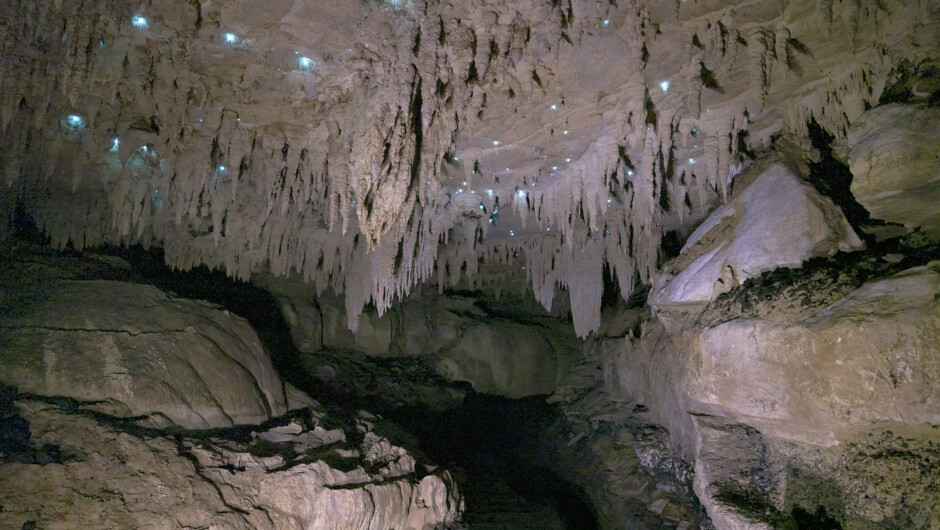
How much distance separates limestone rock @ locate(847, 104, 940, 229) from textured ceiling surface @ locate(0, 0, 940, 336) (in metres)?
0.73

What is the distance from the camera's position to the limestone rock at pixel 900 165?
17.9 ft

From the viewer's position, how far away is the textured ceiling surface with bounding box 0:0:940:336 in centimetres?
504

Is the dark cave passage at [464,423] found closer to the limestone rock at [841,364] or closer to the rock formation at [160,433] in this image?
the rock formation at [160,433]

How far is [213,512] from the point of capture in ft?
14.2

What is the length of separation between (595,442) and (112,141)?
41.8ft

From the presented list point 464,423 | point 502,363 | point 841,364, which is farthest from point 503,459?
point 841,364

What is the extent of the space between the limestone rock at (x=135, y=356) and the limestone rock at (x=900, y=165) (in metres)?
9.42

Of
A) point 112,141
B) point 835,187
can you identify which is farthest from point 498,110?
point 112,141

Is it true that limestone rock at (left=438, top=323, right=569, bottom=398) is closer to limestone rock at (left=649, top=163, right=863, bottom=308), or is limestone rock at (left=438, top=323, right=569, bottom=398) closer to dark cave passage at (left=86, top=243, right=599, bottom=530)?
dark cave passage at (left=86, top=243, right=599, bottom=530)

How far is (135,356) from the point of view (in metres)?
5.66

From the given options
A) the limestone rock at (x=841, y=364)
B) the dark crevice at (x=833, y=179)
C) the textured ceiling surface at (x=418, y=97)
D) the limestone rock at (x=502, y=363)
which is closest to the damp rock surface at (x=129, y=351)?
the textured ceiling surface at (x=418, y=97)

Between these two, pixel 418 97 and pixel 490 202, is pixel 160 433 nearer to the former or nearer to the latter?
pixel 418 97

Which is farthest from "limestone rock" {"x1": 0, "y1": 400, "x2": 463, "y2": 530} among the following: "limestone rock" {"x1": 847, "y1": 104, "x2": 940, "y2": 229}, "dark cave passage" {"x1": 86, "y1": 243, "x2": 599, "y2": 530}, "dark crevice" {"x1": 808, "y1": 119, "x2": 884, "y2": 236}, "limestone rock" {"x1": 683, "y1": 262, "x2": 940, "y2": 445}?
"limestone rock" {"x1": 847, "y1": 104, "x2": 940, "y2": 229}

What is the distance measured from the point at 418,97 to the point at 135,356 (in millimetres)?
4989
